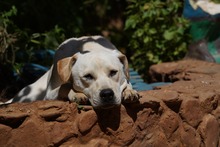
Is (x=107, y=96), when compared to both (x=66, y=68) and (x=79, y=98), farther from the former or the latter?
(x=66, y=68)

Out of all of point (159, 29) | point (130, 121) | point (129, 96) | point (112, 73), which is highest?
point (112, 73)

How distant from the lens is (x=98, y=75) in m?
4.23

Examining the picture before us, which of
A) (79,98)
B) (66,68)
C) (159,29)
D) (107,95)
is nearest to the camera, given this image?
(107,95)

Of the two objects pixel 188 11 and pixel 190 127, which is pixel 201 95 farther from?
pixel 188 11

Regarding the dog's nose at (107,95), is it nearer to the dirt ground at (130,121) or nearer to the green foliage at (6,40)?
the dirt ground at (130,121)

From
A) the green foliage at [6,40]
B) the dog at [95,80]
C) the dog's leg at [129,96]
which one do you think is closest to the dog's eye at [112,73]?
the dog at [95,80]

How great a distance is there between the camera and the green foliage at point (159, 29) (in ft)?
24.3

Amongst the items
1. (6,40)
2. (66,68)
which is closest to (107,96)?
(66,68)

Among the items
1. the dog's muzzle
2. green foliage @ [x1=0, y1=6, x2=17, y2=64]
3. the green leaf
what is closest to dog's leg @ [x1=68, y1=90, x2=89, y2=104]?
the dog's muzzle

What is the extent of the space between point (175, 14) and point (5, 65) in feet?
8.91

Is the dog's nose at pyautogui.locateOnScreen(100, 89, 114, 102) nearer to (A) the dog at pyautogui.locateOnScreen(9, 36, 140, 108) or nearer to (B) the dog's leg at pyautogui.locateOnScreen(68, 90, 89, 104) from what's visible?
(A) the dog at pyautogui.locateOnScreen(9, 36, 140, 108)

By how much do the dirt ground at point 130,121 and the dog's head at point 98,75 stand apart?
5.3 inches

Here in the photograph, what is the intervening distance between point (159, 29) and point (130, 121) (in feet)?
11.8

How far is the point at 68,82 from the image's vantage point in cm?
457
